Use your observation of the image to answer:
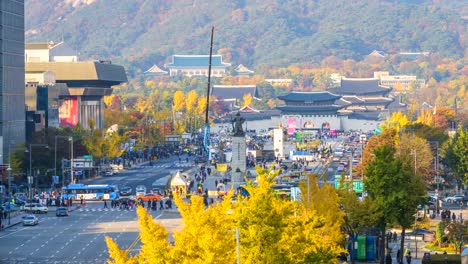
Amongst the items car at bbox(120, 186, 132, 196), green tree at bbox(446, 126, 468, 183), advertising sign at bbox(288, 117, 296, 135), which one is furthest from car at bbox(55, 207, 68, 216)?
advertising sign at bbox(288, 117, 296, 135)

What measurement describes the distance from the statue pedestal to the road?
9.38m

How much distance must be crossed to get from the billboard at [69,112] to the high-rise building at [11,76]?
100 feet

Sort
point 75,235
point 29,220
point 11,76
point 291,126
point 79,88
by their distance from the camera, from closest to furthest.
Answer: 1. point 75,235
2. point 29,220
3. point 11,76
4. point 79,88
5. point 291,126

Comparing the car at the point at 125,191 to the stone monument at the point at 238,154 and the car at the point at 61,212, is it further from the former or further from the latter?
the car at the point at 61,212

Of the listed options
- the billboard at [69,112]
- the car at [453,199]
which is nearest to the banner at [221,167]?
the car at [453,199]

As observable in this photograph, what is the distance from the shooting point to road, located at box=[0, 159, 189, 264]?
5847 centimetres

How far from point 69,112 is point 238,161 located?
50.8 metres

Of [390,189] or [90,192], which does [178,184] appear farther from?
[390,189]

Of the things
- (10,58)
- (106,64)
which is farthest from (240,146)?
(106,64)

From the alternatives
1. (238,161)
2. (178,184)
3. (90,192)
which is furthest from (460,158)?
(90,192)

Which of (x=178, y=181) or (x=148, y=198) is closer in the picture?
(x=148, y=198)

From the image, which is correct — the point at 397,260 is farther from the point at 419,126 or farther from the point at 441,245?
the point at 419,126

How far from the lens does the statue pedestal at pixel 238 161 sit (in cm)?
9531

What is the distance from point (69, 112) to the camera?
145250 mm
